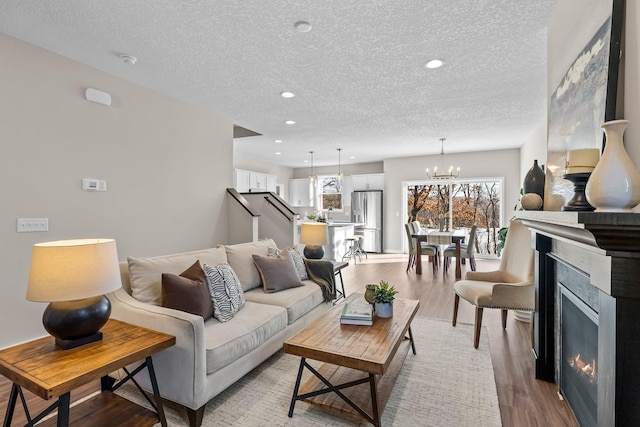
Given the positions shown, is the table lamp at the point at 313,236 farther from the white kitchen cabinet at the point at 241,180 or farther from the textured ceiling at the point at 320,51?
the white kitchen cabinet at the point at 241,180

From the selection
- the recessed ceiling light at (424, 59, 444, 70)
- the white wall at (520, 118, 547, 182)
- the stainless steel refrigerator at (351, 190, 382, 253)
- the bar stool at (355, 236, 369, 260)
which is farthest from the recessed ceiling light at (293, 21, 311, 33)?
the stainless steel refrigerator at (351, 190, 382, 253)

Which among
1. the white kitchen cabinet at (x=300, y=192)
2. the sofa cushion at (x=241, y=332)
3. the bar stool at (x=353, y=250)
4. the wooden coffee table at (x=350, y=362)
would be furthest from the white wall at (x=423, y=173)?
the sofa cushion at (x=241, y=332)

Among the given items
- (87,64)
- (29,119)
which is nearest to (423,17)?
(87,64)

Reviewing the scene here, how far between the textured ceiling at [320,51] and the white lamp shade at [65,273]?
183 centimetres

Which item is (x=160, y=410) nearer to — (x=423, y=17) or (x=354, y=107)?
(x=423, y=17)

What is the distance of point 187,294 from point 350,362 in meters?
1.15

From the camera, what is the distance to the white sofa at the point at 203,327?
5.74 ft

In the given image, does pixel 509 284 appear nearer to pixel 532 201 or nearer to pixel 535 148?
pixel 532 201

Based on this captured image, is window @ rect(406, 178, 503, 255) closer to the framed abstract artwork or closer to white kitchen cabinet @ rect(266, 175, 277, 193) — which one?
white kitchen cabinet @ rect(266, 175, 277, 193)

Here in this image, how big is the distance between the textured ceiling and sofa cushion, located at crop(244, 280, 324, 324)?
7.44 ft

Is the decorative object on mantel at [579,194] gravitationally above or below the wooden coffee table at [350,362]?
above

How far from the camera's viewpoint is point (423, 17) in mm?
2400

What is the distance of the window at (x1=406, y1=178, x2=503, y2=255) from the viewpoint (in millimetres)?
7648

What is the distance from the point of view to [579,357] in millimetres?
1791
